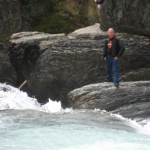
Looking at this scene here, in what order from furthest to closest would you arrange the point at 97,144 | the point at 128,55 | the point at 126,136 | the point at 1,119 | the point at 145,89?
the point at 128,55, the point at 145,89, the point at 1,119, the point at 126,136, the point at 97,144

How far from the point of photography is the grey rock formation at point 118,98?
11.9 metres

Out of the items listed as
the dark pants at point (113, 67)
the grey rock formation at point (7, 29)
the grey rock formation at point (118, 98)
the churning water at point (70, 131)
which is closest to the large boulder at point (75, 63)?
the grey rock formation at point (7, 29)

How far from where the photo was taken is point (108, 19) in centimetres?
1702

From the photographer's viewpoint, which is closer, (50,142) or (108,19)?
(50,142)

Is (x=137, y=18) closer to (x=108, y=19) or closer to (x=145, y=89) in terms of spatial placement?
(x=108, y=19)

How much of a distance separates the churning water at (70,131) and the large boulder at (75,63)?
2.86 meters

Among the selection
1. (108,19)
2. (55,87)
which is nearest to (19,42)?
(55,87)

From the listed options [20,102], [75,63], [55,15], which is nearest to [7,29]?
[75,63]

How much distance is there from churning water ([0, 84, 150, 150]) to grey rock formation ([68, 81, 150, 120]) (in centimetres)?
28

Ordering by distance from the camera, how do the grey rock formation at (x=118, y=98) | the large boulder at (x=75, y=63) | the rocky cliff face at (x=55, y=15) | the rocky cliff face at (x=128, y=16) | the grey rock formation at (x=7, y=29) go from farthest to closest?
the rocky cliff face at (x=55, y=15) → the grey rock formation at (x=7, y=29) → the rocky cliff face at (x=128, y=16) → the large boulder at (x=75, y=63) → the grey rock formation at (x=118, y=98)

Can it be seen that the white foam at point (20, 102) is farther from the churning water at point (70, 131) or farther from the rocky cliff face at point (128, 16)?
the rocky cliff face at point (128, 16)

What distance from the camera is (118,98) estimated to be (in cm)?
1230

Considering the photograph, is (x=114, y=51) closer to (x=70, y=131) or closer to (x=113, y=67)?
(x=113, y=67)

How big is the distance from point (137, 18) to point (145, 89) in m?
4.64
